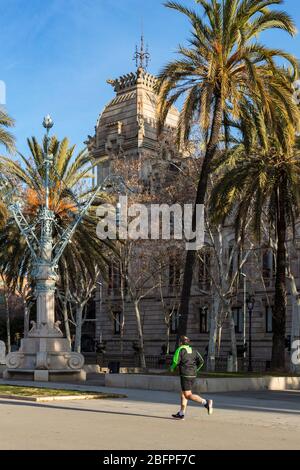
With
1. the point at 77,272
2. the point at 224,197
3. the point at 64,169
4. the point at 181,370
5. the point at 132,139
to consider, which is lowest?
the point at 181,370

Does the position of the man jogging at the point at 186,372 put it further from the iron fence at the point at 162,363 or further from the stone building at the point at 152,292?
the stone building at the point at 152,292

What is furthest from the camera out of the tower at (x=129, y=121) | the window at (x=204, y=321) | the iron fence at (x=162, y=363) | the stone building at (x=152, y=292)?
the tower at (x=129, y=121)

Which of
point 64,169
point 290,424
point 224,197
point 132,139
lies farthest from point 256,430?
point 132,139

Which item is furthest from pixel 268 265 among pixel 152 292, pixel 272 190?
pixel 272 190

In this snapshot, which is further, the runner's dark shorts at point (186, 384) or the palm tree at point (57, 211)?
the palm tree at point (57, 211)

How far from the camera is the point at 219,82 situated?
2470 centimetres

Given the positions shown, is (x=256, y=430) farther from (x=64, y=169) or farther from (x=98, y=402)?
(x=64, y=169)

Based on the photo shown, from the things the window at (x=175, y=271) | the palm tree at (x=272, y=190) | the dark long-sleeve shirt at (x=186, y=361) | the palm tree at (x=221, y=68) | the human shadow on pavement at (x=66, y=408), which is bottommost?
the human shadow on pavement at (x=66, y=408)

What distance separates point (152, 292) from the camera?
59.2 m

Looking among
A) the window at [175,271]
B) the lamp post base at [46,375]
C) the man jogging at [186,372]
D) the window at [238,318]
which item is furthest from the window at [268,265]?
the man jogging at [186,372]

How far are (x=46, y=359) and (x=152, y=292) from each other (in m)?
31.5

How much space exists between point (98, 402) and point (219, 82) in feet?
40.6

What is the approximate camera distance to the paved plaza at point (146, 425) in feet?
34.1

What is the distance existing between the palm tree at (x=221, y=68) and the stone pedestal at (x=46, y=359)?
21.1ft
